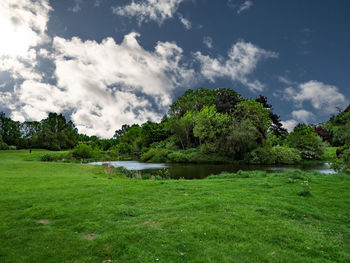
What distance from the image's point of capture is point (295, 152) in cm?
4181

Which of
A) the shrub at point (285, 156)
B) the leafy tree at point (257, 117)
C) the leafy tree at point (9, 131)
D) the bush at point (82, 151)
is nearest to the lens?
the shrub at point (285, 156)

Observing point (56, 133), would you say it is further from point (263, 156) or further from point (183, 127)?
point (263, 156)

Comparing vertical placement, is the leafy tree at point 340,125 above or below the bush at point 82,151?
above

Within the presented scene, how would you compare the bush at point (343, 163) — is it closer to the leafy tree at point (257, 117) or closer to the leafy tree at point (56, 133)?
the leafy tree at point (257, 117)

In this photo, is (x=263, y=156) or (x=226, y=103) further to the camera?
(x=226, y=103)

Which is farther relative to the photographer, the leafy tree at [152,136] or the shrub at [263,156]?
the leafy tree at [152,136]

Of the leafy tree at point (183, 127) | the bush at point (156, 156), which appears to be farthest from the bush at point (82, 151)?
the leafy tree at point (183, 127)

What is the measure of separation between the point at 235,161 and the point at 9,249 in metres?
39.9

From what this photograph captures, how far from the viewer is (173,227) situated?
6766 mm

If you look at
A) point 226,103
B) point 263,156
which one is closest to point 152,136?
point 226,103

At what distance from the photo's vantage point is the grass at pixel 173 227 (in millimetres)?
5281

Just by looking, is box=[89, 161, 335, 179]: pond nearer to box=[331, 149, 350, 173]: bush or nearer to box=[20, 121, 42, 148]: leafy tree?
box=[331, 149, 350, 173]: bush

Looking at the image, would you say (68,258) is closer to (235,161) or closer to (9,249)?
(9,249)

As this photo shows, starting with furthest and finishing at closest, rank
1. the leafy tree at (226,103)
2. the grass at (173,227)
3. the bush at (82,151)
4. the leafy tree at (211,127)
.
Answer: the bush at (82,151), the leafy tree at (226,103), the leafy tree at (211,127), the grass at (173,227)
